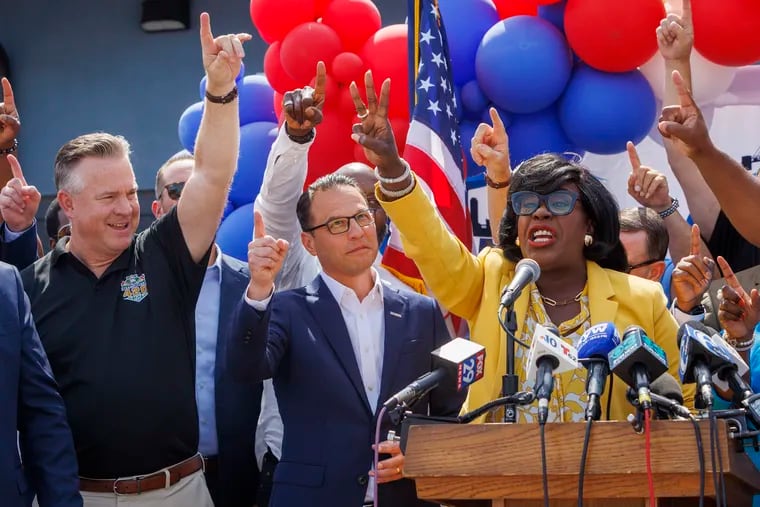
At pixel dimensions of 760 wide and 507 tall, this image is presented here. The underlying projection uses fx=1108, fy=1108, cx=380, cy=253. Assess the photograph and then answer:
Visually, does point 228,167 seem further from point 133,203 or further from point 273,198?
point 273,198

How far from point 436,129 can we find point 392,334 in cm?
180

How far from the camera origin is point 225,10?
10188 millimetres

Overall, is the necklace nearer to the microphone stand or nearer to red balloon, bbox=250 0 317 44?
the microphone stand

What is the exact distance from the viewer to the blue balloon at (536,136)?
550 centimetres

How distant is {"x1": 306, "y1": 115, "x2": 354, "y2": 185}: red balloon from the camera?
6.00m

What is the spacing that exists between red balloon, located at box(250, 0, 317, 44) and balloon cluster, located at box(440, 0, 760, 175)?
851mm

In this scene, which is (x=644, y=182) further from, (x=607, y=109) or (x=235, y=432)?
(x=235, y=432)

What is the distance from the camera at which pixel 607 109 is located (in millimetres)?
5305

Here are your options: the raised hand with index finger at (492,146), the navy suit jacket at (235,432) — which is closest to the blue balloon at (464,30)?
the raised hand with index finger at (492,146)

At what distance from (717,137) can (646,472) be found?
3.86m

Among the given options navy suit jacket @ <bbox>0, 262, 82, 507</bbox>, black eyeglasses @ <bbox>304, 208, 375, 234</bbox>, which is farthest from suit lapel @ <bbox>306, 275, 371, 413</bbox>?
→ navy suit jacket @ <bbox>0, 262, 82, 507</bbox>

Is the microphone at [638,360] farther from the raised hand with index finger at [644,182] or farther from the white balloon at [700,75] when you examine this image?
the white balloon at [700,75]

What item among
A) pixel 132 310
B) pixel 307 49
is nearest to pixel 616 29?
pixel 307 49

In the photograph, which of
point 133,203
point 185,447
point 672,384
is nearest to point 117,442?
point 185,447
